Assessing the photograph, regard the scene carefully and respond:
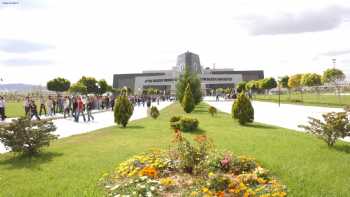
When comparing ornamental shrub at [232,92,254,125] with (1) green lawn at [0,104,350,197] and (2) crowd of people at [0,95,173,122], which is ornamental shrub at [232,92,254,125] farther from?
(2) crowd of people at [0,95,173,122]

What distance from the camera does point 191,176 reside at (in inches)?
284

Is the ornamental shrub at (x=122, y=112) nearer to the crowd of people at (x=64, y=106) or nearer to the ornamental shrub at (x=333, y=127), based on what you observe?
the crowd of people at (x=64, y=106)

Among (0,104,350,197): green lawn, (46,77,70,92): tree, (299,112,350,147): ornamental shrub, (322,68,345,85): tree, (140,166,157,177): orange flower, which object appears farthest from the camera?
(46,77,70,92): tree

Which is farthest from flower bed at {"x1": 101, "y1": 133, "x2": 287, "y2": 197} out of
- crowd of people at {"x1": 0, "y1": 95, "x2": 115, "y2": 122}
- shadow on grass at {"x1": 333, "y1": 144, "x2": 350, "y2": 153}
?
crowd of people at {"x1": 0, "y1": 95, "x2": 115, "y2": 122}

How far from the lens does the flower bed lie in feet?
20.2

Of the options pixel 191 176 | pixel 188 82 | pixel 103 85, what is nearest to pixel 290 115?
pixel 188 82

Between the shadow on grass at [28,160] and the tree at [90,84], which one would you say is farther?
the tree at [90,84]

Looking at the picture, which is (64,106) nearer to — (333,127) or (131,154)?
(131,154)

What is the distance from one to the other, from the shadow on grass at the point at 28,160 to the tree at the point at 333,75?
1928 inches

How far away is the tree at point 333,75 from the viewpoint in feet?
176

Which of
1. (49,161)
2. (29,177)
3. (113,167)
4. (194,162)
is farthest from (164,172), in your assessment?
(49,161)

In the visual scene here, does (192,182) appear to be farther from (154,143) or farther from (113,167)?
(154,143)

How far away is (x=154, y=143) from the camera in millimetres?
12000

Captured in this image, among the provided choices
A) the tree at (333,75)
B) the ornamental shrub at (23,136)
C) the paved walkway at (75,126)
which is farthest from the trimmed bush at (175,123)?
the tree at (333,75)
